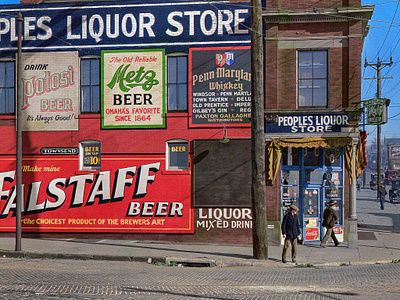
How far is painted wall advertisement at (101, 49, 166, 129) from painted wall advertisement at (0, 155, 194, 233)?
1.45 m

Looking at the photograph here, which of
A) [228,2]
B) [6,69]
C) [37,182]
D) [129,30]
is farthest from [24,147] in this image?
[228,2]

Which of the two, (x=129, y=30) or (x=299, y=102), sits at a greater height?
(x=129, y=30)

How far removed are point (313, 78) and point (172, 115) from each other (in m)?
5.35

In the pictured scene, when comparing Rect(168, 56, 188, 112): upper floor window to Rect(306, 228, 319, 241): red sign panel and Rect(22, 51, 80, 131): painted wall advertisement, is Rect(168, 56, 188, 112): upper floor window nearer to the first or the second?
Rect(22, 51, 80, 131): painted wall advertisement

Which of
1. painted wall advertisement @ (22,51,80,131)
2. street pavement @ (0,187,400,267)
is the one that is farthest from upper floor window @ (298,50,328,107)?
painted wall advertisement @ (22,51,80,131)

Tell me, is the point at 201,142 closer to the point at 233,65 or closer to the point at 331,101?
the point at 233,65

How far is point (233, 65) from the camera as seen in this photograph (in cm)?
1808

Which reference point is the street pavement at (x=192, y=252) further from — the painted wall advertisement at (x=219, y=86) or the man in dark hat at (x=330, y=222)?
the painted wall advertisement at (x=219, y=86)

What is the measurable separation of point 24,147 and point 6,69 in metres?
3.10

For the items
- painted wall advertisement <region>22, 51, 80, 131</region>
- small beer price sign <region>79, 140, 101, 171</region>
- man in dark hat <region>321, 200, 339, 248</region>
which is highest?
painted wall advertisement <region>22, 51, 80, 131</region>

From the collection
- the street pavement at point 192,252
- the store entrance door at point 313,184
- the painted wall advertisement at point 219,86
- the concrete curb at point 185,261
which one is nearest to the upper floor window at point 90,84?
the painted wall advertisement at point 219,86

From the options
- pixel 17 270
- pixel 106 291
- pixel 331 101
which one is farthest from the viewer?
pixel 331 101

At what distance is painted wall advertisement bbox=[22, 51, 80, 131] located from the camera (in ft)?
61.3

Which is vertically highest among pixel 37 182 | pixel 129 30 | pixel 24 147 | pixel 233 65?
pixel 129 30
